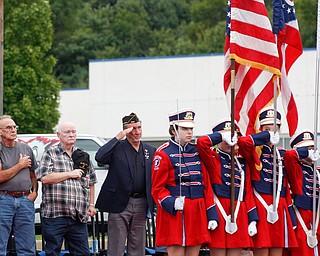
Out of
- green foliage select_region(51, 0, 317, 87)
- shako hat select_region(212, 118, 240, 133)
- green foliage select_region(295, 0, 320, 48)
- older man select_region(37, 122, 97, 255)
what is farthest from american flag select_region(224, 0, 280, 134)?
green foliage select_region(51, 0, 317, 87)

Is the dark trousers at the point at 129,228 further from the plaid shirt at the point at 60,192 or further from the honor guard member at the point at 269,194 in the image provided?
the honor guard member at the point at 269,194

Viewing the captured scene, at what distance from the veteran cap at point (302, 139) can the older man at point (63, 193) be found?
254 cm

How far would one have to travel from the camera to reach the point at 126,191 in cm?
1096

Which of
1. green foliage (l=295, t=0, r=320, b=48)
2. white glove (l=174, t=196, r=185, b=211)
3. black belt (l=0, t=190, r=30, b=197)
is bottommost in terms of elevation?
white glove (l=174, t=196, r=185, b=211)

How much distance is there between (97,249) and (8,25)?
21.0 metres

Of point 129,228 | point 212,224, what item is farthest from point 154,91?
point 212,224

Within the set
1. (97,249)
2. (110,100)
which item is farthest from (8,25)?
(97,249)

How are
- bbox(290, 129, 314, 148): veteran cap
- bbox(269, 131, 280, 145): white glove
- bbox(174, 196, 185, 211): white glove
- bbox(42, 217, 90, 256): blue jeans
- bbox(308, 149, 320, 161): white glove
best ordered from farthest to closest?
bbox(42, 217, 90, 256): blue jeans, bbox(290, 129, 314, 148): veteran cap, bbox(308, 149, 320, 161): white glove, bbox(269, 131, 280, 145): white glove, bbox(174, 196, 185, 211): white glove

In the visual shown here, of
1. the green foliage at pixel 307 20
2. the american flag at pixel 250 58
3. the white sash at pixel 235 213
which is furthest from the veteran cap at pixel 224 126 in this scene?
the green foliage at pixel 307 20

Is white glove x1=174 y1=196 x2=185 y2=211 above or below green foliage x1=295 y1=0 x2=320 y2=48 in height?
below

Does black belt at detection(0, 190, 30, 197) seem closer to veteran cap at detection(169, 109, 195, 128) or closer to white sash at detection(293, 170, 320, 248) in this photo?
veteran cap at detection(169, 109, 195, 128)

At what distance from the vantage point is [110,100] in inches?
1378

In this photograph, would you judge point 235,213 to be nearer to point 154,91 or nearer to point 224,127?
point 224,127

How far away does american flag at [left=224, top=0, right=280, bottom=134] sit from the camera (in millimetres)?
10289
